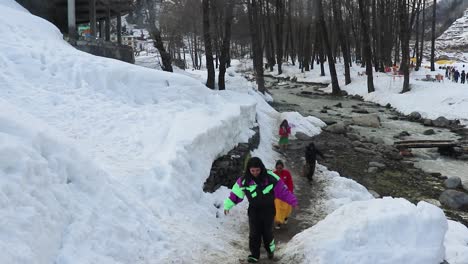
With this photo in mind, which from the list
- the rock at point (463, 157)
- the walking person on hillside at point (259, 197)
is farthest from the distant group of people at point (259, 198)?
the rock at point (463, 157)

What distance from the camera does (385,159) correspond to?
14.6 m

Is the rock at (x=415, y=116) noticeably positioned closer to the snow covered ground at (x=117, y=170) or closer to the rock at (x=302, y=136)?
the rock at (x=302, y=136)

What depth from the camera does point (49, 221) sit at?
4.67 metres

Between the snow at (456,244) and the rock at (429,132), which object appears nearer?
the snow at (456,244)

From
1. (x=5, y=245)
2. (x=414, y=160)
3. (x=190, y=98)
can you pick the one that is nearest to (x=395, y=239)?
(x=5, y=245)

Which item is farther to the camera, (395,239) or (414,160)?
(414,160)

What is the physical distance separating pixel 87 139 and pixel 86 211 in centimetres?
309

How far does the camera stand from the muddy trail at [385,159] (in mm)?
11750

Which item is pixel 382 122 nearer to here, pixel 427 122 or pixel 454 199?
pixel 427 122

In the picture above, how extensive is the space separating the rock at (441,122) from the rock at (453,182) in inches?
366

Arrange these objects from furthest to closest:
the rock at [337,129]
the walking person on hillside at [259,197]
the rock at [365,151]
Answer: the rock at [337,129] < the rock at [365,151] < the walking person on hillside at [259,197]

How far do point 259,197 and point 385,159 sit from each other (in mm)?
10002

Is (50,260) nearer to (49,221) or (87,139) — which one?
(49,221)

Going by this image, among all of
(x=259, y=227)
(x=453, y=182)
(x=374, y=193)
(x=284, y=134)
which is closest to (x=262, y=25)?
(x=284, y=134)
